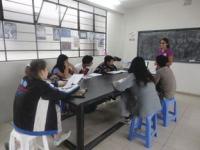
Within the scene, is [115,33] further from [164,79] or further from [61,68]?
[164,79]

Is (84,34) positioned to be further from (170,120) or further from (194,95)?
(194,95)

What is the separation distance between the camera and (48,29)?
333 centimetres

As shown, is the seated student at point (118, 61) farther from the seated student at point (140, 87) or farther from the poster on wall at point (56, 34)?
the seated student at point (140, 87)

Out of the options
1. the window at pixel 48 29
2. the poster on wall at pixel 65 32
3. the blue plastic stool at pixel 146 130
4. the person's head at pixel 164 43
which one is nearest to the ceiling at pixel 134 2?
the window at pixel 48 29

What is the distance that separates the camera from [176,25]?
4.33m

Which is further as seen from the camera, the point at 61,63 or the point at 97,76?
the point at 97,76

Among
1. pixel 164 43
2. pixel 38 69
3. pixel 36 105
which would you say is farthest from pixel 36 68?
pixel 164 43

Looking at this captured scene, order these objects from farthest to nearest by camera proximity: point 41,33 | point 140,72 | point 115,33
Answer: point 115,33, point 41,33, point 140,72

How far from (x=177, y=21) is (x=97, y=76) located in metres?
3.05

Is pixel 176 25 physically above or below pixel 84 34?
above

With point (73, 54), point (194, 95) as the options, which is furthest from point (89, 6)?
point (194, 95)

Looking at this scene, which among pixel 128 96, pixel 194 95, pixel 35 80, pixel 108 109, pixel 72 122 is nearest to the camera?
pixel 35 80

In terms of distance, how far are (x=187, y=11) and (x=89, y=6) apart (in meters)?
2.71

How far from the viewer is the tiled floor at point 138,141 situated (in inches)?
81.2
